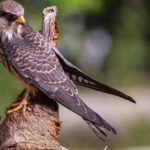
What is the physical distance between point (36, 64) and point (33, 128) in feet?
3.71

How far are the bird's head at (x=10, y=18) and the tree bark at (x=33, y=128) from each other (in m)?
0.90

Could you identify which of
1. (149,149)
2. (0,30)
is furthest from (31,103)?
(149,149)

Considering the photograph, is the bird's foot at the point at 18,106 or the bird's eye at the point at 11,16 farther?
the bird's eye at the point at 11,16

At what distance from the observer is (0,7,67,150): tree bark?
676cm

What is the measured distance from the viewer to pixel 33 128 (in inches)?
277

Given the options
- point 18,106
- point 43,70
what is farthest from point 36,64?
point 18,106

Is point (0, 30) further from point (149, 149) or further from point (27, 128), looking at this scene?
point (149, 149)

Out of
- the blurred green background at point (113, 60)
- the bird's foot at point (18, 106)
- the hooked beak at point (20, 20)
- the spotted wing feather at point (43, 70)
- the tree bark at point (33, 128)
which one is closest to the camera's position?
the tree bark at point (33, 128)

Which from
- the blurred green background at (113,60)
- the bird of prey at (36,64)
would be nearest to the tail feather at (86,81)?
the bird of prey at (36,64)

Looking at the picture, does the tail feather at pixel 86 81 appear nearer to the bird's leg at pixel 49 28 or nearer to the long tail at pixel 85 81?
the long tail at pixel 85 81

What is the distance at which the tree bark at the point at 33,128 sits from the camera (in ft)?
22.2

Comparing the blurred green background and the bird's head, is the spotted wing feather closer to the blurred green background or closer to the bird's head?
the bird's head

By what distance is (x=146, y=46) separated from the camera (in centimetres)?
1669

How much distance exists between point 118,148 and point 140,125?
65 cm
